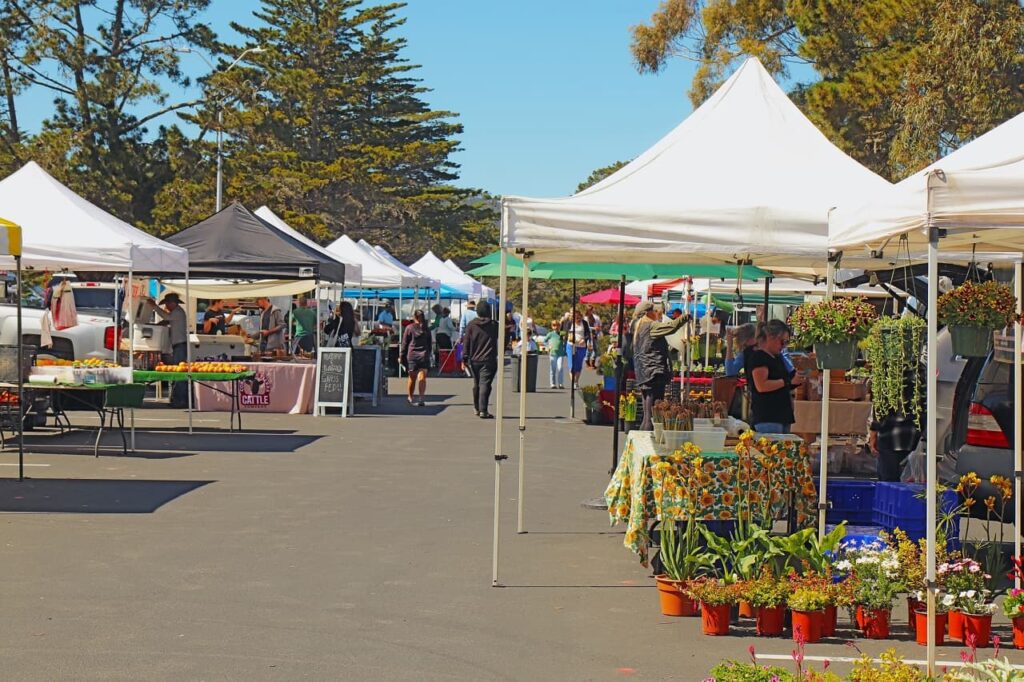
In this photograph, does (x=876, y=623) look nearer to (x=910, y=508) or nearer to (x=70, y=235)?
(x=910, y=508)

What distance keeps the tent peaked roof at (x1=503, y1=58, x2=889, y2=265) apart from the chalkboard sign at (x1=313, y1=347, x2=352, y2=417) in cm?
1182

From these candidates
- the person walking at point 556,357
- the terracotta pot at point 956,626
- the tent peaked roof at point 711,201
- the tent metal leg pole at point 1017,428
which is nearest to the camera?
the terracotta pot at point 956,626

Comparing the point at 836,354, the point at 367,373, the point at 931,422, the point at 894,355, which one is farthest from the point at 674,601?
the point at 367,373

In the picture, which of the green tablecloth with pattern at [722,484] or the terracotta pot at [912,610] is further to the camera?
the green tablecloth with pattern at [722,484]

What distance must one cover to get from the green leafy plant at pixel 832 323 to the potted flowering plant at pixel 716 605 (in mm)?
1838

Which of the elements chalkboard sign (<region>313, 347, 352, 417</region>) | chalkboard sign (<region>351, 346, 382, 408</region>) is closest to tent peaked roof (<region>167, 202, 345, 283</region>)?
chalkboard sign (<region>313, 347, 352, 417</region>)

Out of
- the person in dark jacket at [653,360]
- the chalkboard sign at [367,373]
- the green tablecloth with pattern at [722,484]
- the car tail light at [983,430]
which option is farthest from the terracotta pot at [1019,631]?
the chalkboard sign at [367,373]

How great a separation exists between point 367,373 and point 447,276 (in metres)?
23.0

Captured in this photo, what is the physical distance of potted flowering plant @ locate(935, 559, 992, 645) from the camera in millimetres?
7495

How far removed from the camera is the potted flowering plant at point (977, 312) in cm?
800

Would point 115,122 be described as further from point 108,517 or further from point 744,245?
point 744,245

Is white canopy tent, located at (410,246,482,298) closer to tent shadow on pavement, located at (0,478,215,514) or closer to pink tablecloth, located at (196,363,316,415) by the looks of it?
pink tablecloth, located at (196,363,316,415)

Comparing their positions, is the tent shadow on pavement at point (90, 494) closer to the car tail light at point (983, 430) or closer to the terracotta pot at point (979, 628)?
the car tail light at point (983, 430)

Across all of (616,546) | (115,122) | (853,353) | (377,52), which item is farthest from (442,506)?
(377,52)
